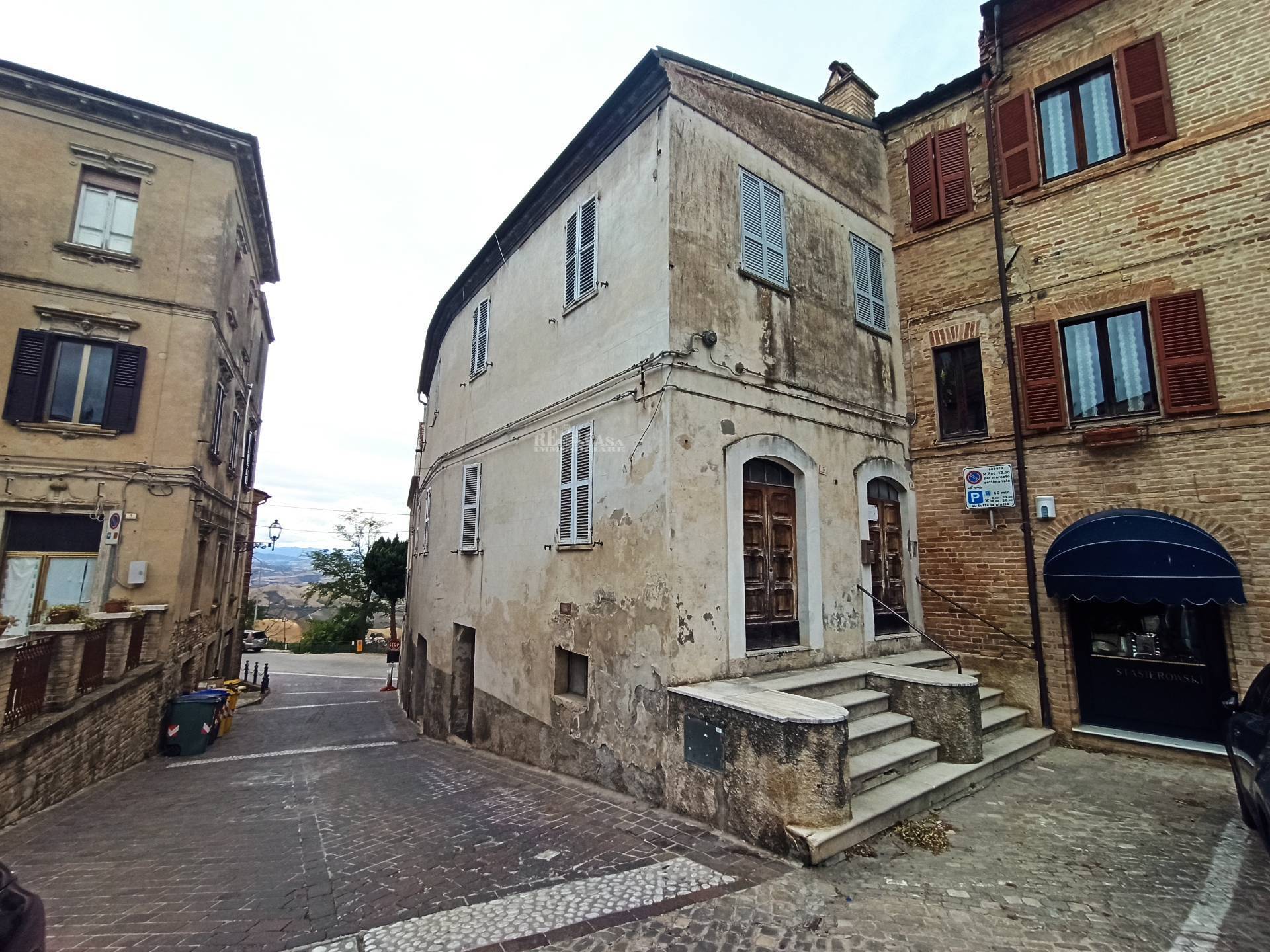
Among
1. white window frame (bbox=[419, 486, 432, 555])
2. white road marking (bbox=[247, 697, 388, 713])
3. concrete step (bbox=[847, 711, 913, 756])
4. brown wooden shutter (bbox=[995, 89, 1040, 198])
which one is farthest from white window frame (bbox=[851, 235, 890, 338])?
white road marking (bbox=[247, 697, 388, 713])

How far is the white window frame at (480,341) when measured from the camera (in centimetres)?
1162

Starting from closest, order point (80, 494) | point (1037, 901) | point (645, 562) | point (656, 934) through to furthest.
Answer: point (656, 934)
point (1037, 901)
point (645, 562)
point (80, 494)

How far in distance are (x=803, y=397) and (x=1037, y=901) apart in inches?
214

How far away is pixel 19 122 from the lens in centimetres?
1082

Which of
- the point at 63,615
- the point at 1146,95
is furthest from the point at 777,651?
the point at 63,615

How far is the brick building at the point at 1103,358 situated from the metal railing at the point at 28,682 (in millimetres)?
11274

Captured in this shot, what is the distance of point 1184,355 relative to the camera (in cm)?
725

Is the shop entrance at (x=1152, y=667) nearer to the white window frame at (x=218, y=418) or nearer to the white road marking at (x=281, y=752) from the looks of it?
the white road marking at (x=281, y=752)

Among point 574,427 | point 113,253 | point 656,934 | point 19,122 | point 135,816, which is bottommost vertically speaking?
point 135,816

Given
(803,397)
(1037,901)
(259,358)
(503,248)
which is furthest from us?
(259,358)

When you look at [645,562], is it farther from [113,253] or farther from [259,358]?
[259,358]

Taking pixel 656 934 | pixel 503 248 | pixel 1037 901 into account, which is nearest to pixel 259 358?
pixel 503 248

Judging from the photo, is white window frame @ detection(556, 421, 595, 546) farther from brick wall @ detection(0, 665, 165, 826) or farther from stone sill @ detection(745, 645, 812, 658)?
brick wall @ detection(0, 665, 165, 826)

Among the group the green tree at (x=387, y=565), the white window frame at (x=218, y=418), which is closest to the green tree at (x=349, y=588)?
the green tree at (x=387, y=565)
